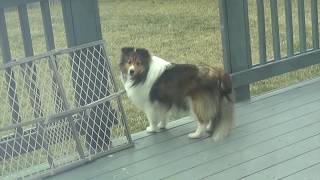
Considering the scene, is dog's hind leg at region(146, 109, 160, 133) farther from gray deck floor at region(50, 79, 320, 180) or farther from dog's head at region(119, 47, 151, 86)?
dog's head at region(119, 47, 151, 86)

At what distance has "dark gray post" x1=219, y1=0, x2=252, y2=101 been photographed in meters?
4.59

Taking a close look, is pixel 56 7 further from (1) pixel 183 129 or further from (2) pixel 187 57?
(2) pixel 187 57

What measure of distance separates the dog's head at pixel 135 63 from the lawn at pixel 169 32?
1.82ft

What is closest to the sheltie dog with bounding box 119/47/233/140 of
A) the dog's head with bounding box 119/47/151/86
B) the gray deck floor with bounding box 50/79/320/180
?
the dog's head with bounding box 119/47/151/86

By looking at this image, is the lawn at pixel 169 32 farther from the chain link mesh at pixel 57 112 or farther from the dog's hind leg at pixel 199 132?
the dog's hind leg at pixel 199 132

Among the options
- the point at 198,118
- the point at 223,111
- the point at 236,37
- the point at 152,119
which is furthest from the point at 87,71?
the point at 236,37

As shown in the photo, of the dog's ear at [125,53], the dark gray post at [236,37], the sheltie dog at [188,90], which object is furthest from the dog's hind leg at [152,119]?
the dark gray post at [236,37]

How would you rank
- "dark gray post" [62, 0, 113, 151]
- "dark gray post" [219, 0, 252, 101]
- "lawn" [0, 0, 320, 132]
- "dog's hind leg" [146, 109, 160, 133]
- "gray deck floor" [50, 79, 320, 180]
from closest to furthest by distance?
"gray deck floor" [50, 79, 320, 180]
"dark gray post" [62, 0, 113, 151]
"dog's hind leg" [146, 109, 160, 133]
"dark gray post" [219, 0, 252, 101]
"lawn" [0, 0, 320, 132]

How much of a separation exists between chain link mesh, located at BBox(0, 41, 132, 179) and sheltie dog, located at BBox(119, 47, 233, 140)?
20 centimetres

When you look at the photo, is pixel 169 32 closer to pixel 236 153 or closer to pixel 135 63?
pixel 135 63

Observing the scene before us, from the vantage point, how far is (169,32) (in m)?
8.09

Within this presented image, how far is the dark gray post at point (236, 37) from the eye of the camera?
4.59 meters

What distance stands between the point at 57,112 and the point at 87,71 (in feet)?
1.12

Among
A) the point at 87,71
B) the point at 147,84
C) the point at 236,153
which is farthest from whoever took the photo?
the point at 147,84
